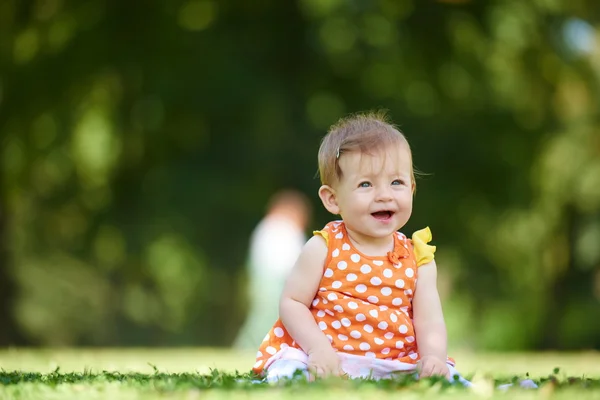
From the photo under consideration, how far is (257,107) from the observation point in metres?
17.5

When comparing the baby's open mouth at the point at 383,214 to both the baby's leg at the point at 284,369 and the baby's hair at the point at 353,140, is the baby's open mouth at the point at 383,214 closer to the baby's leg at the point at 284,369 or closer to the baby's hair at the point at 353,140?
the baby's hair at the point at 353,140

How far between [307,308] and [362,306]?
0.26 m

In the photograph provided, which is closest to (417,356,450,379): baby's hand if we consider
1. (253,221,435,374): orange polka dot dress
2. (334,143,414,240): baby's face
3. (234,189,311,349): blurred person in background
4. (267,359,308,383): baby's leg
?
(253,221,435,374): orange polka dot dress

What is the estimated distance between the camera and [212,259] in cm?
1961

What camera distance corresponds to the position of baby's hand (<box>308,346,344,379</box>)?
4582mm

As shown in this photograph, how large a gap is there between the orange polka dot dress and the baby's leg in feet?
0.23

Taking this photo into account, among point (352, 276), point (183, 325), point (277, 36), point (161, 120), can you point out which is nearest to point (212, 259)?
point (161, 120)

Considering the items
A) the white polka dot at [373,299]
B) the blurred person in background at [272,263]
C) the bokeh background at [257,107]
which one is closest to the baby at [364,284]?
the white polka dot at [373,299]

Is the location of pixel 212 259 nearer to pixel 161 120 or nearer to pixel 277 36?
pixel 161 120

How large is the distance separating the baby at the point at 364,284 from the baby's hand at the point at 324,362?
5 centimetres

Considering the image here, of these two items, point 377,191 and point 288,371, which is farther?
point 377,191

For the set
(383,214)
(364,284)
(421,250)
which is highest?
(383,214)

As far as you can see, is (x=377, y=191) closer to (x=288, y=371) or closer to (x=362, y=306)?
(x=362, y=306)

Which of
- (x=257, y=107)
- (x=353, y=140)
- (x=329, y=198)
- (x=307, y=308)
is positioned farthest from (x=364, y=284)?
(x=257, y=107)
